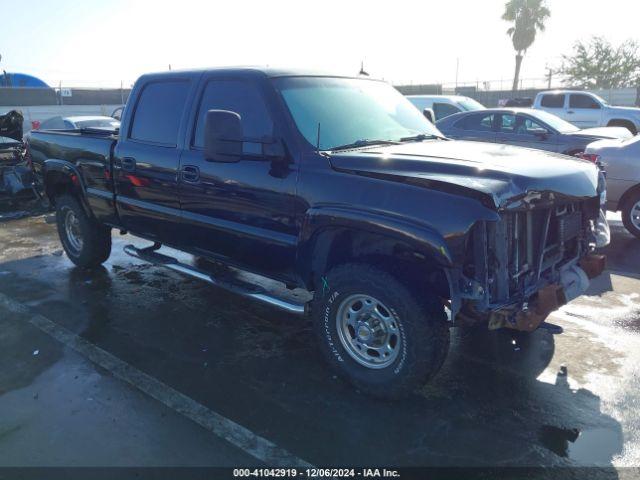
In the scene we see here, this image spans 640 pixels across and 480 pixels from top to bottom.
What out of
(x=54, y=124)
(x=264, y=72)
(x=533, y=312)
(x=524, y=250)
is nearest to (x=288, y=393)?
Result: (x=533, y=312)

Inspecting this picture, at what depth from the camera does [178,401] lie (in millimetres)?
3486

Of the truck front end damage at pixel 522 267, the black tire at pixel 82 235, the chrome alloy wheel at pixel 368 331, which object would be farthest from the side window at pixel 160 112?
the truck front end damage at pixel 522 267

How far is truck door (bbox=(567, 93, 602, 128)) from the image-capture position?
1706cm

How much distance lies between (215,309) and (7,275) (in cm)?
284

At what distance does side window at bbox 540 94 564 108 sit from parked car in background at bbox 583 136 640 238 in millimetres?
10900

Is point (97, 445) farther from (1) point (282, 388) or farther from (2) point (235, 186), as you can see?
(2) point (235, 186)

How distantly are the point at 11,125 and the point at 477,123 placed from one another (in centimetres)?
964

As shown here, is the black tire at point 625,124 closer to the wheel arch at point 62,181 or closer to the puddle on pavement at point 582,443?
the puddle on pavement at point 582,443

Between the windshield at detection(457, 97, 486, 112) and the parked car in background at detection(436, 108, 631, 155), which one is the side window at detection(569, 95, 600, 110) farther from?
the parked car in background at detection(436, 108, 631, 155)

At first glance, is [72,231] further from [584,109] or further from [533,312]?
Answer: [584,109]

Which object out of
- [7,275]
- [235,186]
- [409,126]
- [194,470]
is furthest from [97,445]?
[7,275]

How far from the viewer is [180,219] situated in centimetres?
458

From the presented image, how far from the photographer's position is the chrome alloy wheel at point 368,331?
11.1ft

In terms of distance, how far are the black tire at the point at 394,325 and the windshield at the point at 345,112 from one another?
993mm
